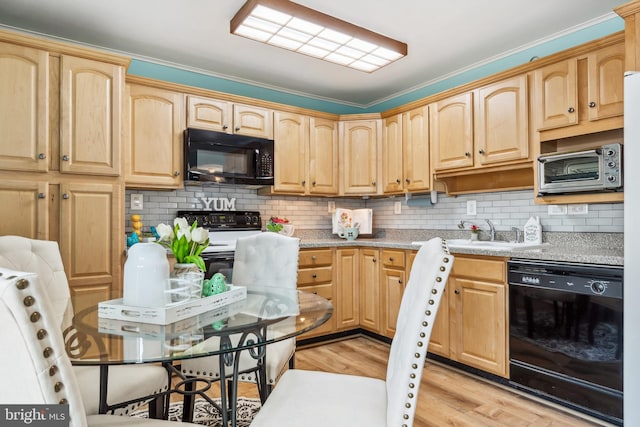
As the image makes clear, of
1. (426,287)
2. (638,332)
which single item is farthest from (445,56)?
(426,287)

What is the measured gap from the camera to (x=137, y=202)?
3.29 m

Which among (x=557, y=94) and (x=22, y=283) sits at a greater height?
(x=557, y=94)

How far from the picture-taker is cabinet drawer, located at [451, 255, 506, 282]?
2.64 m

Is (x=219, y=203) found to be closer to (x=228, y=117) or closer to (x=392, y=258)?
(x=228, y=117)

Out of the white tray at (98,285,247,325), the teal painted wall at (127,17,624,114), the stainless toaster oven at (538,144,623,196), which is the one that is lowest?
the white tray at (98,285,247,325)

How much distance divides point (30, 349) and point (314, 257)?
2916 millimetres

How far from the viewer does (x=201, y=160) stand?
3311 millimetres

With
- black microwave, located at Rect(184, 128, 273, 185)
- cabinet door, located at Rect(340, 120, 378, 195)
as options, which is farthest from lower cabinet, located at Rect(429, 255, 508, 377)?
black microwave, located at Rect(184, 128, 273, 185)

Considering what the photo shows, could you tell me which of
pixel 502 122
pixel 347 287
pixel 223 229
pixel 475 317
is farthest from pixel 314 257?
pixel 502 122

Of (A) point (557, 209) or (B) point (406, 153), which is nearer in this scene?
(A) point (557, 209)

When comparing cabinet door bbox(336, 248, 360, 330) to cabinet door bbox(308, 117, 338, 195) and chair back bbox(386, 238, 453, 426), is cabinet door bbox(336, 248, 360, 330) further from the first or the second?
chair back bbox(386, 238, 453, 426)

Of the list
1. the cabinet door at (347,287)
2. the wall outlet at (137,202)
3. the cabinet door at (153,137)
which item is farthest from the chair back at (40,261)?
the cabinet door at (347,287)

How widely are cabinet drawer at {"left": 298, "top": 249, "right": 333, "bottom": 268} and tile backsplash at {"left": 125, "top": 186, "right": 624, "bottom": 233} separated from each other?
64cm

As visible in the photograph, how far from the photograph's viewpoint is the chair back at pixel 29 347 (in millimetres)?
666
